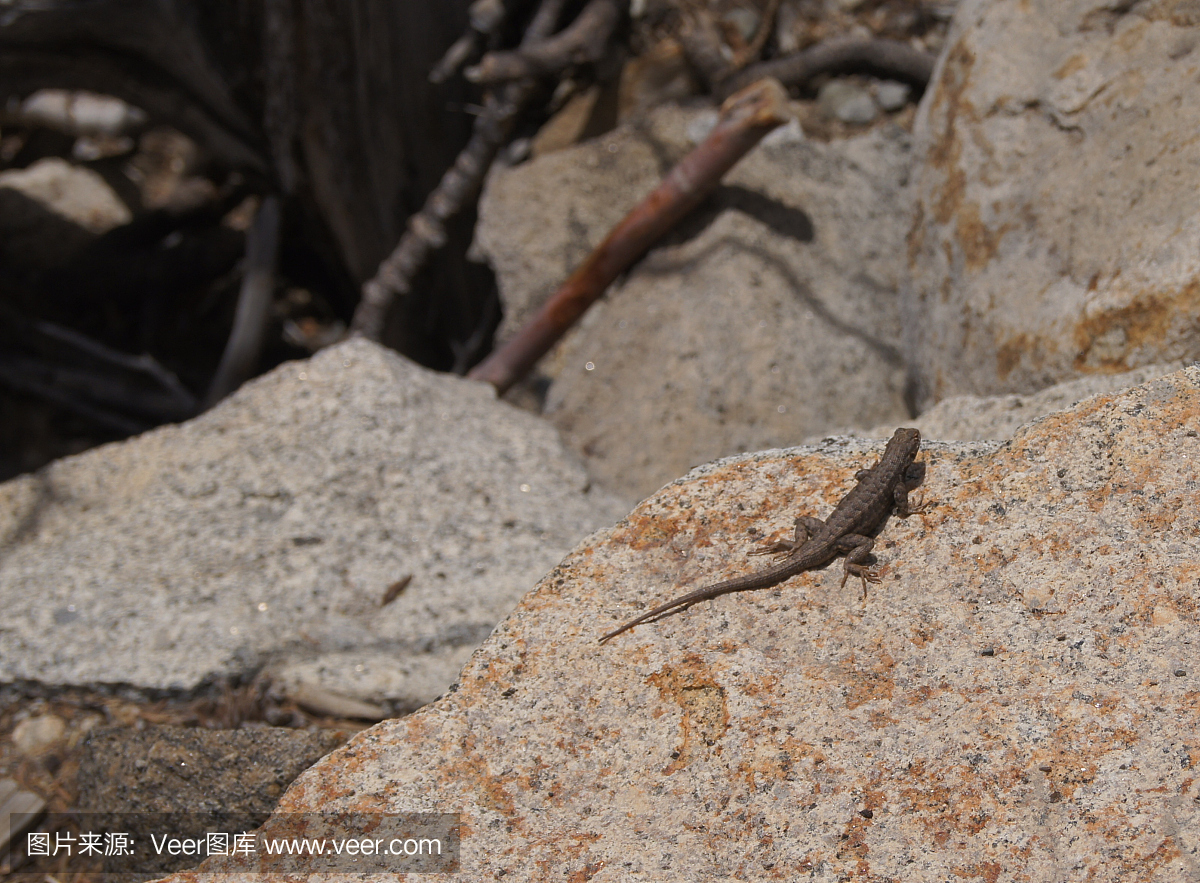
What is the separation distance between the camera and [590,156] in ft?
18.5

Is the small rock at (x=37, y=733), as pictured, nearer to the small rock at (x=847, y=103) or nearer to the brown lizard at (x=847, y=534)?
the brown lizard at (x=847, y=534)

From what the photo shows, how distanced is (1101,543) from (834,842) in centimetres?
107

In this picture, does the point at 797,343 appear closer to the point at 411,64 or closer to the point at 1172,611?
the point at 1172,611

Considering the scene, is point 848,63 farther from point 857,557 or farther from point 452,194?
point 857,557

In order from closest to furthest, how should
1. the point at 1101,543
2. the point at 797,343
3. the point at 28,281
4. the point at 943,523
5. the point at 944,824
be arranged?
the point at 944,824
the point at 1101,543
the point at 943,523
the point at 797,343
the point at 28,281

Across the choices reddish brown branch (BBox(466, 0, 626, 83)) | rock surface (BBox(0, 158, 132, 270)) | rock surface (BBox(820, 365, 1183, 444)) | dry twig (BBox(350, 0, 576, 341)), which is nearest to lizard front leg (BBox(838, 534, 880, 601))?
rock surface (BBox(820, 365, 1183, 444))

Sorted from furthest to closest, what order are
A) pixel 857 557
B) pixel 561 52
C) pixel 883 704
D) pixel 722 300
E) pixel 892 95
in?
pixel 892 95, pixel 561 52, pixel 722 300, pixel 857 557, pixel 883 704

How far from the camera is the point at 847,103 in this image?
5.50 meters

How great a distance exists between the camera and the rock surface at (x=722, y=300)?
4.39m

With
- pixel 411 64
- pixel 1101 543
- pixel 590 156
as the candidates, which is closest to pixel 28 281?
pixel 411 64

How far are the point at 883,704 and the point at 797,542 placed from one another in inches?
22.9

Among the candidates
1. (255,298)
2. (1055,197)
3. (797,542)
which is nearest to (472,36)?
(255,298)

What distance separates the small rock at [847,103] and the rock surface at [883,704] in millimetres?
3410

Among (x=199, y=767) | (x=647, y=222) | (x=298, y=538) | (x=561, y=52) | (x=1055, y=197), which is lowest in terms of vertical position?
(x=199, y=767)
